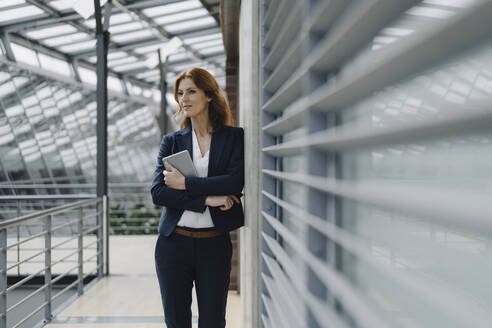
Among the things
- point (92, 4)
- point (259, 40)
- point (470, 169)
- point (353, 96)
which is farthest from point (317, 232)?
point (92, 4)

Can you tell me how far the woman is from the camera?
1.65 meters

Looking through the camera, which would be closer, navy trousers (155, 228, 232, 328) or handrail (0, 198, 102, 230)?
navy trousers (155, 228, 232, 328)

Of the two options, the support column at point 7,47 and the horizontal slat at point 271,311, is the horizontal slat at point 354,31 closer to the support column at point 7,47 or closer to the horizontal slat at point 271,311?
the horizontal slat at point 271,311

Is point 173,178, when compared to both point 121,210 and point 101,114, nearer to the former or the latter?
point 101,114

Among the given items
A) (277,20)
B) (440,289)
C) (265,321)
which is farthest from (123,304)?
(440,289)

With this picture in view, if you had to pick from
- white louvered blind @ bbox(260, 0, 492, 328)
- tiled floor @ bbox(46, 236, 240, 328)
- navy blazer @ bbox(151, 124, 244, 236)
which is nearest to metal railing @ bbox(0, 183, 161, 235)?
tiled floor @ bbox(46, 236, 240, 328)

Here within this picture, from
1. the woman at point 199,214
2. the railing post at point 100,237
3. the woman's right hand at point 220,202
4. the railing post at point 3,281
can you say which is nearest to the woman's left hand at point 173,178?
the woman at point 199,214

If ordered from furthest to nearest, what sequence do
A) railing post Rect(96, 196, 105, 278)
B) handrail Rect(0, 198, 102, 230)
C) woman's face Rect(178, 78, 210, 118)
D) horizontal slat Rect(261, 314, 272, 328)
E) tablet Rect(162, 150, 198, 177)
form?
railing post Rect(96, 196, 105, 278), handrail Rect(0, 198, 102, 230), woman's face Rect(178, 78, 210, 118), tablet Rect(162, 150, 198, 177), horizontal slat Rect(261, 314, 272, 328)

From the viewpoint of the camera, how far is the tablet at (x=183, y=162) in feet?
5.35

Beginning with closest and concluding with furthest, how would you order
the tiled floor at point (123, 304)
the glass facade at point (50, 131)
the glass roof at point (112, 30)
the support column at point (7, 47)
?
1. the tiled floor at point (123, 304)
2. the glass roof at point (112, 30)
3. the support column at point (7, 47)
4. the glass facade at point (50, 131)

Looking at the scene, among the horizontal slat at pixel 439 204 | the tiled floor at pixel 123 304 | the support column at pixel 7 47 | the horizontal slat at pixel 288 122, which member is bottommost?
the tiled floor at pixel 123 304

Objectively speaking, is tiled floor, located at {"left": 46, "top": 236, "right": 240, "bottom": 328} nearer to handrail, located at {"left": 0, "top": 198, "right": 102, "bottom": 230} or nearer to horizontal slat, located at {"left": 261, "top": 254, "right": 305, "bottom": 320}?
handrail, located at {"left": 0, "top": 198, "right": 102, "bottom": 230}

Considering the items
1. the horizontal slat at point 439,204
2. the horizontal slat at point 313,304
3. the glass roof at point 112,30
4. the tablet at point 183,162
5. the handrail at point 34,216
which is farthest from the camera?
the glass roof at point 112,30

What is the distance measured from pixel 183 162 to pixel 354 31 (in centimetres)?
129
